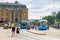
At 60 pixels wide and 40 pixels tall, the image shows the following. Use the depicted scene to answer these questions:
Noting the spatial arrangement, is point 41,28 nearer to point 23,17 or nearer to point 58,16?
point 23,17

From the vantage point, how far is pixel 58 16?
165m

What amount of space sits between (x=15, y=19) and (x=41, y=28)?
86375 mm

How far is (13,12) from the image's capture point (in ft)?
505

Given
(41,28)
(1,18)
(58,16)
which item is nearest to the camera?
(41,28)

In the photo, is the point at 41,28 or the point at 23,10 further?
the point at 23,10

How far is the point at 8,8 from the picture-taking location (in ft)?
506

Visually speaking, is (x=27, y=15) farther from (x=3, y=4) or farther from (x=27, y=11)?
(x=3, y=4)

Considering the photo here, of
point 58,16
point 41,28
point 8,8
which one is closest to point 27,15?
point 8,8

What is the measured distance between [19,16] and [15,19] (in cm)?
476

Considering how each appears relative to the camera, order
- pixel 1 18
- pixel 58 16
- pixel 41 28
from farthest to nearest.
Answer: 1. pixel 58 16
2. pixel 1 18
3. pixel 41 28

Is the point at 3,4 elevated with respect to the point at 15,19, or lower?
elevated

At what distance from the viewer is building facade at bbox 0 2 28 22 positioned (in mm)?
151475

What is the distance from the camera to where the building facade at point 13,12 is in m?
151

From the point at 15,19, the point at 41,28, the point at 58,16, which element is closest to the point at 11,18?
the point at 15,19
